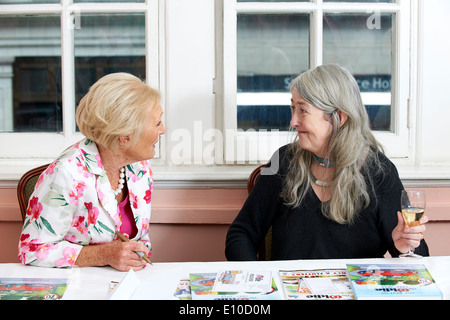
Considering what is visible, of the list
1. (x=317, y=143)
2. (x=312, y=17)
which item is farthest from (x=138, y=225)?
(x=312, y=17)

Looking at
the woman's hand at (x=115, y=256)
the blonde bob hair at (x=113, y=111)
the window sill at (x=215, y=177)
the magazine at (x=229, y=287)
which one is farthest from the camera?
the window sill at (x=215, y=177)

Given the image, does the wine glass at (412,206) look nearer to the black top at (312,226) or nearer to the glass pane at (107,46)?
the black top at (312,226)

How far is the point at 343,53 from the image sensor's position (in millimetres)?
2467

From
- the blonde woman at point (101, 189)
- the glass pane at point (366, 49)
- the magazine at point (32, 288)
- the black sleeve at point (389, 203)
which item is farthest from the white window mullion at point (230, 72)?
the magazine at point (32, 288)

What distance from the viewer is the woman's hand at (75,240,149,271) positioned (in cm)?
158

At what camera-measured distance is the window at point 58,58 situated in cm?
242

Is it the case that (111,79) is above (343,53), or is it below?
below

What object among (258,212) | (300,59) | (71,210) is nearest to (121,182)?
(71,210)

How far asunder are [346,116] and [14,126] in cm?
157

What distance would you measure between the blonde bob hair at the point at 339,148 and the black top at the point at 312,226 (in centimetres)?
3

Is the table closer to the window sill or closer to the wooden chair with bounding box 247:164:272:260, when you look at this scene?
the wooden chair with bounding box 247:164:272:260

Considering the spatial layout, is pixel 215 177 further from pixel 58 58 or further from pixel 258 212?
pixel 58 58

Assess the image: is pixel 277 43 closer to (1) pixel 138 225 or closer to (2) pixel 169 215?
(2) pixel 169 215

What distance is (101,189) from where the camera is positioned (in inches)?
70.9
